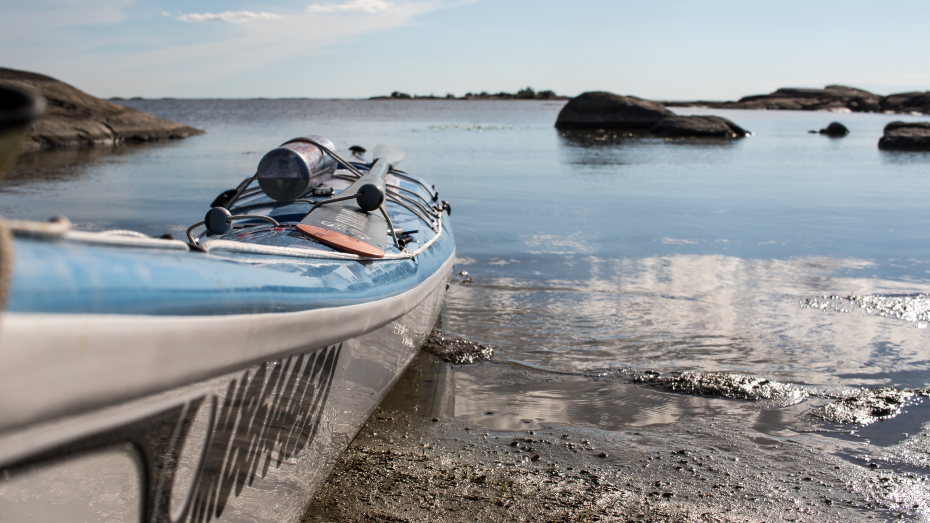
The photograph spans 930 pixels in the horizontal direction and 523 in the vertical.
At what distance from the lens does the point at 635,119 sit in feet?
135

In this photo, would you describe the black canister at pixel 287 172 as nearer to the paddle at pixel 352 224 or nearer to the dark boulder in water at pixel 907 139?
the paddle at pixel 352 224

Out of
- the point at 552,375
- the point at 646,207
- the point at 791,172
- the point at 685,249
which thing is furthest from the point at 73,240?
the point at 791,172

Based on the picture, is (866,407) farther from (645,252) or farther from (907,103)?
(907,103)

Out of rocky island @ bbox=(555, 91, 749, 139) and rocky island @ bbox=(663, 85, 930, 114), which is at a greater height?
rocky island @ bbox=(663, 85, 930, 114)

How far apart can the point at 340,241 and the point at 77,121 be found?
24.8 meters

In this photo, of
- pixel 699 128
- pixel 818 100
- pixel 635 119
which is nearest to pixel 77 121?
pixel 699 128

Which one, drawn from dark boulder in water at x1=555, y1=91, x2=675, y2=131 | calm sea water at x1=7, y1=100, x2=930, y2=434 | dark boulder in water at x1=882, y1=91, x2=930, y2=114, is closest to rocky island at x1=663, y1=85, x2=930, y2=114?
dark boulder in water at x1=882, y1=91, x2=930, y2=114

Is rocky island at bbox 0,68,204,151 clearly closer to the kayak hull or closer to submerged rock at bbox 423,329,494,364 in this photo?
submerged rock at bbox 423,329,494,364

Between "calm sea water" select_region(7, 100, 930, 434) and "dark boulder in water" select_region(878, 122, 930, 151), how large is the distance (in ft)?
31.2

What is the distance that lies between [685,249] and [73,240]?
27.2ft

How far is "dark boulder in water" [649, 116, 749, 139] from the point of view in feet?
115

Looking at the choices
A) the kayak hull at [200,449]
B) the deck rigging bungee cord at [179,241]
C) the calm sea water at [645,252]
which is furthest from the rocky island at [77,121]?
the kayak hull at [200,449]

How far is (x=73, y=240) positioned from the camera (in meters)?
1.22

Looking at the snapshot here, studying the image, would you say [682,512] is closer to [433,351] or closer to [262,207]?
[433,351]
